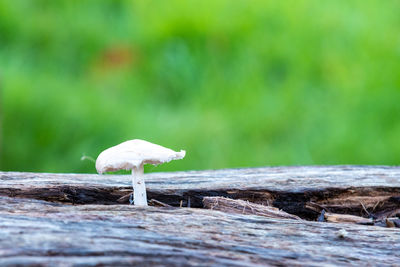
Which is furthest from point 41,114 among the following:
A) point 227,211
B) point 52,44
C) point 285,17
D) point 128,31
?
point 227,211

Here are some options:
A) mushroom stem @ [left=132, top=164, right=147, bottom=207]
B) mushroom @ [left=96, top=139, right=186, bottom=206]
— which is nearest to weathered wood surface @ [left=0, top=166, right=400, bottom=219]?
mushroom stem @ [left=132, top=164, right=147, bottom=207]

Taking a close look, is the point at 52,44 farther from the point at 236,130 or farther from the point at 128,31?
the point at 236,130

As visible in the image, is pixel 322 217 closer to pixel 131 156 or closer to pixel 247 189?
pixel 247 189

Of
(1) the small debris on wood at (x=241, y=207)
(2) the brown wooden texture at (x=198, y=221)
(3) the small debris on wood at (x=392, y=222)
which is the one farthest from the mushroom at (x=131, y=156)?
(3) the small debris on wood at (x=392, y=222)

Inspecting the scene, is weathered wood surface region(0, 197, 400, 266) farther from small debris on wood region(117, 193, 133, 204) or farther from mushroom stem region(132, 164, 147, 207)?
small debris on wood region(117, 193, 133, 204)

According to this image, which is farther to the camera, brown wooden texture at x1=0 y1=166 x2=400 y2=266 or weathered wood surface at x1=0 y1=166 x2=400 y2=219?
weathered wood surface at x1=0 y1=166 x2=400 y2=219

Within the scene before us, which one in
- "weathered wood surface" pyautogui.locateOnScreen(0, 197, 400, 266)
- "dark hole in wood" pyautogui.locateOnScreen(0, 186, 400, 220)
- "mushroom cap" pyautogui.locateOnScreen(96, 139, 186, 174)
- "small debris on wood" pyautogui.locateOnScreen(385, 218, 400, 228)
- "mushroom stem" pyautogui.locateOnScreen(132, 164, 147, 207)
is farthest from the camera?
"dark hole in wood" pyautogui.locateOnScreen(0, 186, 400, 220)

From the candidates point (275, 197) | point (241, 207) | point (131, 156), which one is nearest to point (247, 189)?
point (275, 197)
